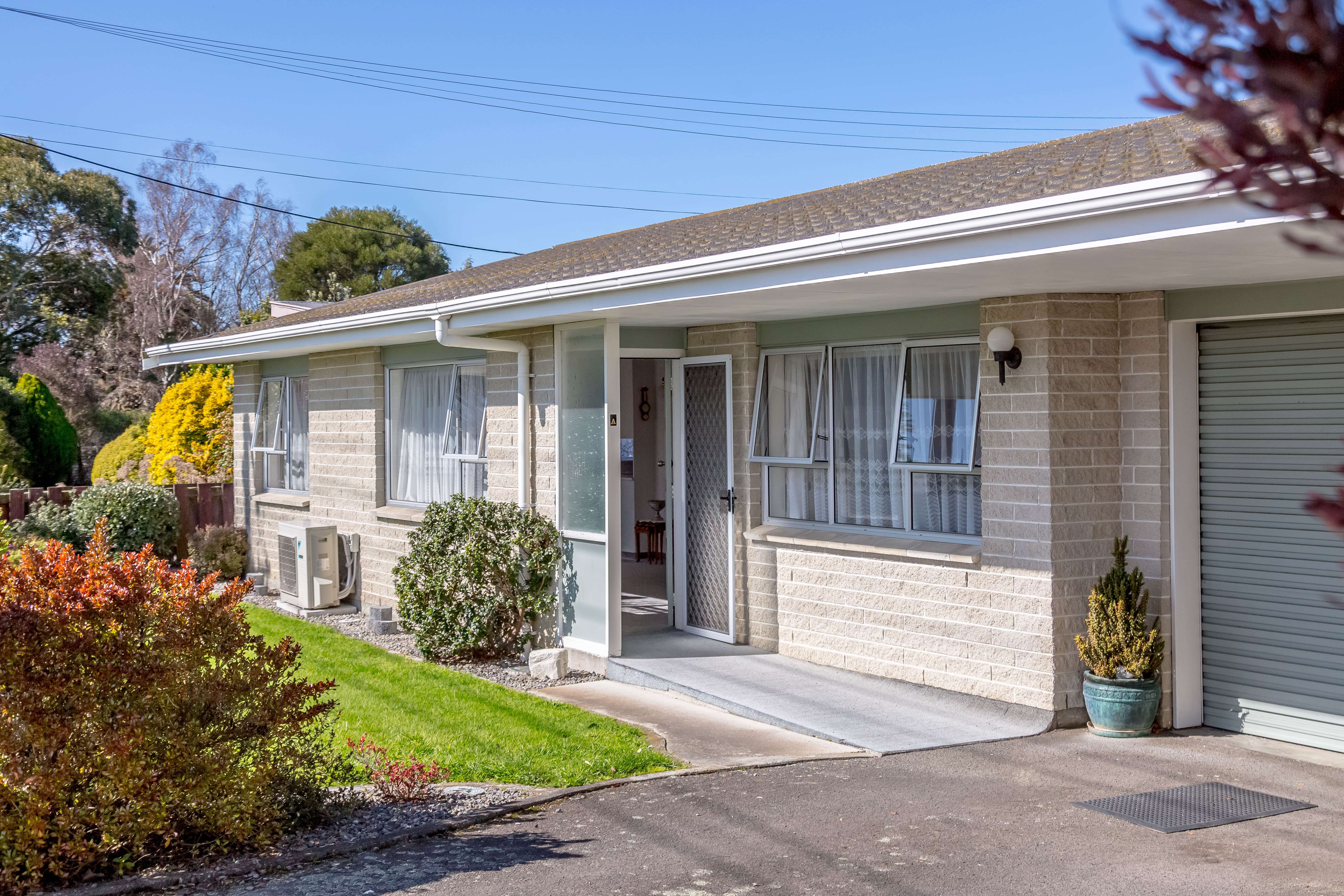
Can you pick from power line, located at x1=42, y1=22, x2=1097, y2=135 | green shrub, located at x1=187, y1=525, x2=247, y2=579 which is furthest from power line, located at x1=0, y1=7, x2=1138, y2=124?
green shrub, located at x1=187, y1=525, x2=247, y2=579

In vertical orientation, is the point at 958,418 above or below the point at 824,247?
below

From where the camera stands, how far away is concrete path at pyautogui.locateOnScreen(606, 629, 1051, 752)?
25.0 feet

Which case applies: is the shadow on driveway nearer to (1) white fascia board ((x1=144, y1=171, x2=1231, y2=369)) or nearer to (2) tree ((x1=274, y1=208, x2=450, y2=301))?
(1) white fascia board ((x1=144, y1=171, x2=1231, y2=369))

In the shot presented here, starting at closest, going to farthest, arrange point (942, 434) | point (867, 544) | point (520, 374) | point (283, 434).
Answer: point (942, 434), point (867, 544), point (520, 374), point (283, 434)

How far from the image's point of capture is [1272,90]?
4.97 feet

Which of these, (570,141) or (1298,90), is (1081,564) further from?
(570,141)

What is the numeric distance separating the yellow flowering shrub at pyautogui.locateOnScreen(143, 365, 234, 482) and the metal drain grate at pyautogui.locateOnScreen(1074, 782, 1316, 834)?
17.8 m

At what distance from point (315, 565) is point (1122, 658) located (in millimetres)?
8913

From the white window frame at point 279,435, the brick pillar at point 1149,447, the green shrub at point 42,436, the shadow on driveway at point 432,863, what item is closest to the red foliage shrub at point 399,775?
the shadow on driveway at point 432,863

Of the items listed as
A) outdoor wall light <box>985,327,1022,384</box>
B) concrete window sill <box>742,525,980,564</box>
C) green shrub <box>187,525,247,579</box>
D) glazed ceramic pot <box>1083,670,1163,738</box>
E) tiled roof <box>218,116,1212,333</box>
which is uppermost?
tiled roof <box>218,116,1212,333</box>

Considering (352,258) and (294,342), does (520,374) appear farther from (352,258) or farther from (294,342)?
(352,258)

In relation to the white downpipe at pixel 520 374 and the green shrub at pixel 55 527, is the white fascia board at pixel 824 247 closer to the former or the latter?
the white downpipe at pixel 520 374

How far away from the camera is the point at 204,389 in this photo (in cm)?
2148

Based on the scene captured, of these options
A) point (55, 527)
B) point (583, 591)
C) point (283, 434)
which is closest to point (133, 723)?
point (583, 591)
